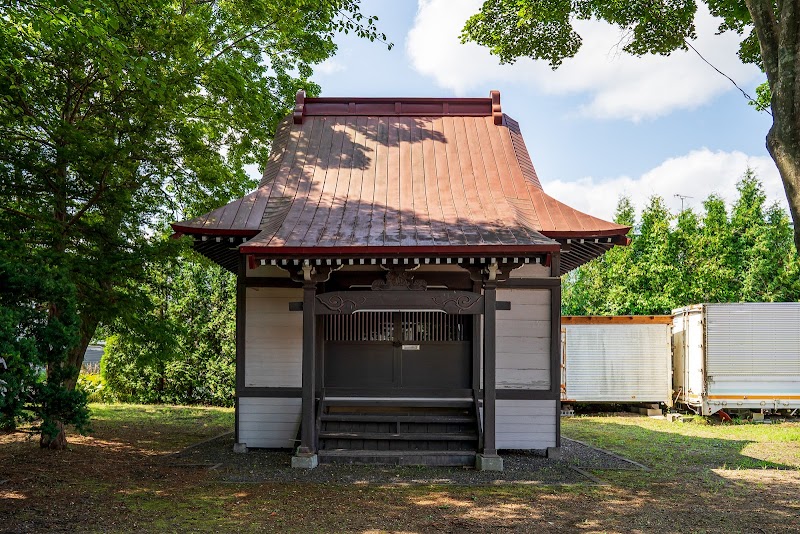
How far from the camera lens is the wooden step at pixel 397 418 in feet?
30.7

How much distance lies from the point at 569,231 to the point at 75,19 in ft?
22.3

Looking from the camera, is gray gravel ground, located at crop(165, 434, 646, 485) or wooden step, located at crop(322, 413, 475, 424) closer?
gray gravel ground, located at crop(165, 434, 646, 485)

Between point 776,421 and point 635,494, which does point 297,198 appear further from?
point 776,421

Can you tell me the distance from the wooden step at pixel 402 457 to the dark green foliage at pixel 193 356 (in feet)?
26.4

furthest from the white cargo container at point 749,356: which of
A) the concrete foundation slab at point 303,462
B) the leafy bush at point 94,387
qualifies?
the leafy bush at point 94,387

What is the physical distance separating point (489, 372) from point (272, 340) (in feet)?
11.4

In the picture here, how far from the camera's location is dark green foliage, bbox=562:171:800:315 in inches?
873

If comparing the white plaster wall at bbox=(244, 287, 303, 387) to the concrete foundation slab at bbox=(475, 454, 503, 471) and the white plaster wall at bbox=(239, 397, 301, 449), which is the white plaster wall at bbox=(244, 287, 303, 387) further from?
the concrete foundation slab at bbox=(475, 454, 503, 471)

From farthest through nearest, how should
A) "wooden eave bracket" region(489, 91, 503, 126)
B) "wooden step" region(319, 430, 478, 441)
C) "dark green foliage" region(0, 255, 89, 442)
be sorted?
"wooden eave bracket" region(489, 91, 503, 126) → "wooden step" region(319, 430, 478, 441) → "dark green foliage" region(0, 255, 89, 442)

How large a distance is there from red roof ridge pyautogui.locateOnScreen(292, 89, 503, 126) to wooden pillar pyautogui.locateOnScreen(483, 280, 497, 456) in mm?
4792

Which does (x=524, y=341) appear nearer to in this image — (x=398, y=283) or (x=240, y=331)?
(x=398, y=283)

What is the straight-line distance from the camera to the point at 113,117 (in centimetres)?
976

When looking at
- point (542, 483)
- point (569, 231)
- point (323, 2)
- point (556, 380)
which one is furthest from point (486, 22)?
point (542, 483)

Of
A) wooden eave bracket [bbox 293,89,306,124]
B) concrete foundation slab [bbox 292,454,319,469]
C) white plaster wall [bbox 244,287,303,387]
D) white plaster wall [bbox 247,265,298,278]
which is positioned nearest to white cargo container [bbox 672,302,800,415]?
white plaster wall [bbox 244,287,303,387]
